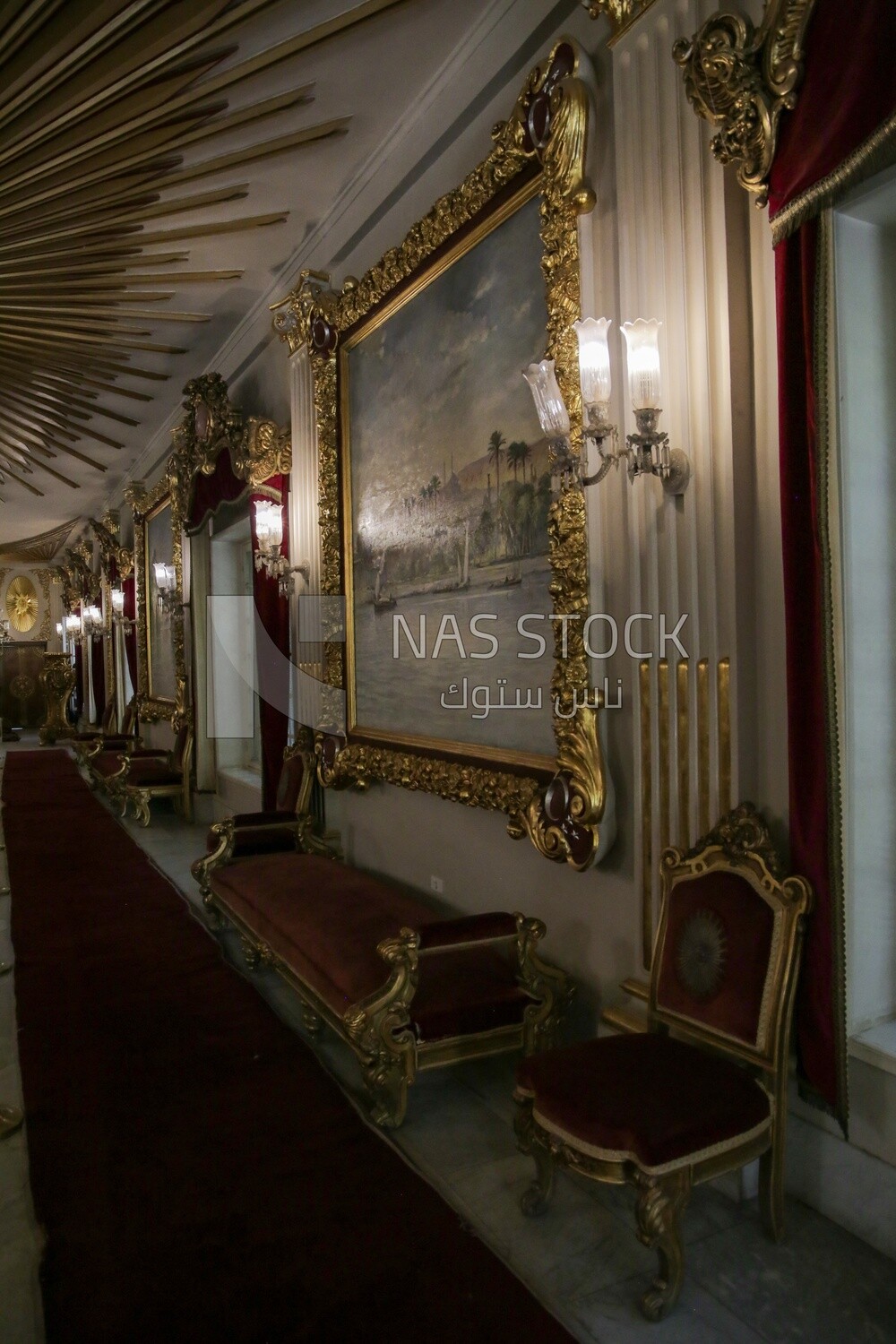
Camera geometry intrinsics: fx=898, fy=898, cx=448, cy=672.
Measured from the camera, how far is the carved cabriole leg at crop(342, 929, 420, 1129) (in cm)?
267

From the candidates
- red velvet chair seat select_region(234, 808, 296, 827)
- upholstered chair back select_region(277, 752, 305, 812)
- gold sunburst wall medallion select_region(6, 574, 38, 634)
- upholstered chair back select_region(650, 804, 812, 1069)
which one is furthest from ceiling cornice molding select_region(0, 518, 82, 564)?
upholstered chair back select_region(650, 804, 812, 1069)

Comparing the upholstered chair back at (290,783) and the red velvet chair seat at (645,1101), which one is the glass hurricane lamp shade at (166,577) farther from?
the red velvet chair seat at (645,1101)

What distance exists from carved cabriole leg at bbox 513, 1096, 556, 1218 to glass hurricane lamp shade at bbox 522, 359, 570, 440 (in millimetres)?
1771

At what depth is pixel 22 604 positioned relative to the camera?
19.0m

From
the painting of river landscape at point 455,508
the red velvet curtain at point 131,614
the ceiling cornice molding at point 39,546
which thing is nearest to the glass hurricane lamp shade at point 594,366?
the painting of river landscape at point 455,508

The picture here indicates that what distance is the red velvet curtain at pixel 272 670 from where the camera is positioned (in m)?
5.52

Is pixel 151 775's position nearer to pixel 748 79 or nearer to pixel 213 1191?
pixel 213 1191

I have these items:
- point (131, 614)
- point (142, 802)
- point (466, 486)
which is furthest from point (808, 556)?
point (131, 614)

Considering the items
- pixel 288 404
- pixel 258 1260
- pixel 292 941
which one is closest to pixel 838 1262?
pixel 258 1260

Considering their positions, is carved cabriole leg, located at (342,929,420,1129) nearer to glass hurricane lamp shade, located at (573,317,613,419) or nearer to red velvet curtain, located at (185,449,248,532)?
glass hurricane lamp shade, located at (573,317,613,419)

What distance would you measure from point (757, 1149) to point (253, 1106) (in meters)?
1.59

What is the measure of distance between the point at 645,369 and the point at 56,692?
16.7m

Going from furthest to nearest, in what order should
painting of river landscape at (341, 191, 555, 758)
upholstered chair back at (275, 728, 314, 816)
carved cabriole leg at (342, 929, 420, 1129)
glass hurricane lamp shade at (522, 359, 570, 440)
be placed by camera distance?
upholstered chair back at (275, 728, 314, 816) < painting of river landscape at (341, 191, 555, 758) < carved cabriole leg at (342, 929, 420, 1129) < glass hurricane lamp shade at (522, 359, 570, 440)

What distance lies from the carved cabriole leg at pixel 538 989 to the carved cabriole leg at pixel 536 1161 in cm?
60
